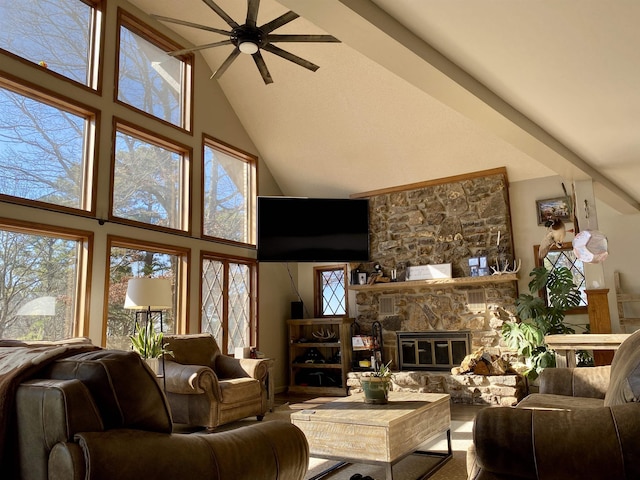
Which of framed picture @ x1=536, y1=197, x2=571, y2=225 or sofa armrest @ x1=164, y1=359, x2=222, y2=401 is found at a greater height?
framed picture @ x1=536, y1=197, x2=571, y2=225

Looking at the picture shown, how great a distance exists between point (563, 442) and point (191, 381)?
3.50 metres

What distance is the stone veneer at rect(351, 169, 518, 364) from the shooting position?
21.6ft

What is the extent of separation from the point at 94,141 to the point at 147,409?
4448 mm

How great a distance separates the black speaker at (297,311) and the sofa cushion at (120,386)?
640 cm

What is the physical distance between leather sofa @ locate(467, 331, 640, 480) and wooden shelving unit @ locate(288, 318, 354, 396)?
17.7 feet

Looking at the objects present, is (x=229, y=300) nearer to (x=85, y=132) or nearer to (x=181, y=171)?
(x=181, y=171)

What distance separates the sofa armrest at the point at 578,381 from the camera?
3242 mm

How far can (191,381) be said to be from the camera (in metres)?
4.48

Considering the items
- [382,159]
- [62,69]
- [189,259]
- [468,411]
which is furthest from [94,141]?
[468,411]

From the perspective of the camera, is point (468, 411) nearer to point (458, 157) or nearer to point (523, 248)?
point (523, 248)

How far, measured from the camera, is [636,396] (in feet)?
5.71

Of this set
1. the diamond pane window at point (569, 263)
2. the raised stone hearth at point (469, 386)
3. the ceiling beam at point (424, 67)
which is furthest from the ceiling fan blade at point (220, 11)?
the diamond pane window at point (569, 263)

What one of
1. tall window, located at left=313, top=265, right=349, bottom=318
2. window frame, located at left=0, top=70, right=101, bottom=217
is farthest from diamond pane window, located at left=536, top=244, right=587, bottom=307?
A: window frame, located at left=0, top=70, right=101, bottom=217

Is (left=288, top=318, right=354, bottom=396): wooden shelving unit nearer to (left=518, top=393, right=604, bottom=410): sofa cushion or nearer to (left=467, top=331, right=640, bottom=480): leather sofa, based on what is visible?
(left=518, top=393, right=604, bottom=410): sofa cushion
